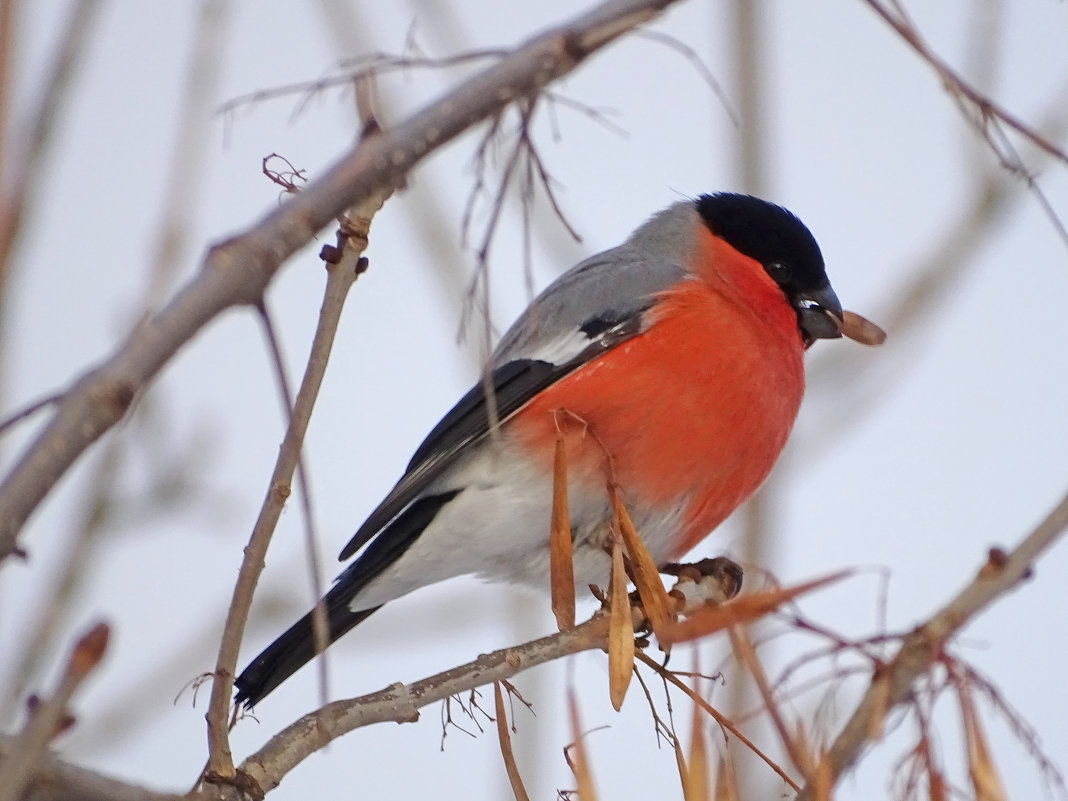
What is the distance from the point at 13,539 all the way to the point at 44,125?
2.10ft

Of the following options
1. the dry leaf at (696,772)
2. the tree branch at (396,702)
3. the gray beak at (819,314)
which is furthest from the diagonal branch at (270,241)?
the gray beak at (819,314)

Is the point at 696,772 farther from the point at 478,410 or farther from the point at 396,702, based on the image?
the point at 478,410

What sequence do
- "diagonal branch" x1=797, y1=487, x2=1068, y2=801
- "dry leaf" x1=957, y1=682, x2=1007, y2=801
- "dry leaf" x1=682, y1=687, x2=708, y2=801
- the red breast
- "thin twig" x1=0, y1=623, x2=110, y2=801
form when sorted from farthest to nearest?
1. the red breast
2. "dry leaf" x1=682, y1=687, x2=708, y2=801
3. "dry leaf" x1=957, y1=682, x2=1007, y2=801
4. "diagonal branch" x1=797, y1=487, x2=1068, y2=801
5. "thin twig" x1=0, y1=623, x2=110, y2=801

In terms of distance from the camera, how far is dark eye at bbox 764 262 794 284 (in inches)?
108

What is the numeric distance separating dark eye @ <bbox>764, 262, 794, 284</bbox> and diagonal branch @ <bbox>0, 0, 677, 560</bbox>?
194 cm

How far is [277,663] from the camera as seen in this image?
6.89ft

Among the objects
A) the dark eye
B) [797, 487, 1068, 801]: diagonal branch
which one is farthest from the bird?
[797, 487, 1068, 801]: diagonal branch

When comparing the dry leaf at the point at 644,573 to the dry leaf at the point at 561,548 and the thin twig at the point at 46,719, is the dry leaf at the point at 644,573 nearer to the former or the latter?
the dry leaf at the point at 561,548

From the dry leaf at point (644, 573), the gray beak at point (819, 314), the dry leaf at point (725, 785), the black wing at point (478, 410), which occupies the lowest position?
the dry leaf at point (725, 785)

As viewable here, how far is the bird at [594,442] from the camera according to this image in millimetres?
2285

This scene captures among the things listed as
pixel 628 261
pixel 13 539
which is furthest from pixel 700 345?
pixel 13 539

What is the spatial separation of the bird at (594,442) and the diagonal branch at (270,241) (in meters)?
1.36

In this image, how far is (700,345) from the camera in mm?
2412

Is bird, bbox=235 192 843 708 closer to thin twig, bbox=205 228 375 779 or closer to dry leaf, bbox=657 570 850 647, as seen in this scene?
thin twig, bbox=205 228 375 779
